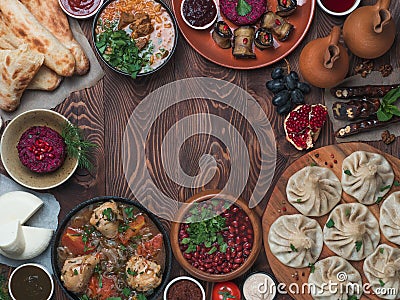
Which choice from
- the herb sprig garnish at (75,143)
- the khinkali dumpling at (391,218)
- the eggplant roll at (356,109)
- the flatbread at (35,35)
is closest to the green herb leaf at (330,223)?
the khinkali dumpling at (391,218)

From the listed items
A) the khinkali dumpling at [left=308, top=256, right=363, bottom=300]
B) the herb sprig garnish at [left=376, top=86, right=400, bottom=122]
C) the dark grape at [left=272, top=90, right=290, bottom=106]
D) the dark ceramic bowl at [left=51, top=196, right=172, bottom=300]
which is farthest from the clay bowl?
the herb sprig garnish at [left=376, top=86, right=400, bottom=122]

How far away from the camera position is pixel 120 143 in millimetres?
3596

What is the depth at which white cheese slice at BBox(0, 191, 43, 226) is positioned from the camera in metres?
3.42

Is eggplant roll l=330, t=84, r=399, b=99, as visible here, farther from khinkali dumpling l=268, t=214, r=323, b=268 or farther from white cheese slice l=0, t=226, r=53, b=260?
white cheese slice l=0, t=226, r=53, b=260

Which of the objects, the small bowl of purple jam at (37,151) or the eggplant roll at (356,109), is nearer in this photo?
the small bowl of purple jam at (37,151)

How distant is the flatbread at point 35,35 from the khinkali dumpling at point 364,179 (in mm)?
1657

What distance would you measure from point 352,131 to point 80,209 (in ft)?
5.14

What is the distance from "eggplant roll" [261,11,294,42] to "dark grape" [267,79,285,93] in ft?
0.79

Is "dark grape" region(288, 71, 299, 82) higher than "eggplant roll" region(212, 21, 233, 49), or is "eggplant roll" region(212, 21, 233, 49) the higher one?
"eggplant roll" region(212, 21, 233, 49)

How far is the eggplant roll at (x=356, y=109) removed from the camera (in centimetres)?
349

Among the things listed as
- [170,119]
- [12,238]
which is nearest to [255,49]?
[170,119]

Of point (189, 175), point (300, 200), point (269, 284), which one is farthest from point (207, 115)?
point (269, 284)

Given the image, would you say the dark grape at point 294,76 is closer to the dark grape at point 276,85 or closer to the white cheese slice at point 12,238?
the dark grape at point 276,85

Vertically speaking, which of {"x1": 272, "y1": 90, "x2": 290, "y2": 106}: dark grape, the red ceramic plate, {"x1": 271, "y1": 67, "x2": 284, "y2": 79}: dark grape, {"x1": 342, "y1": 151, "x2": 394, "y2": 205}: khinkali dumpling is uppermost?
the red ceramic plate
